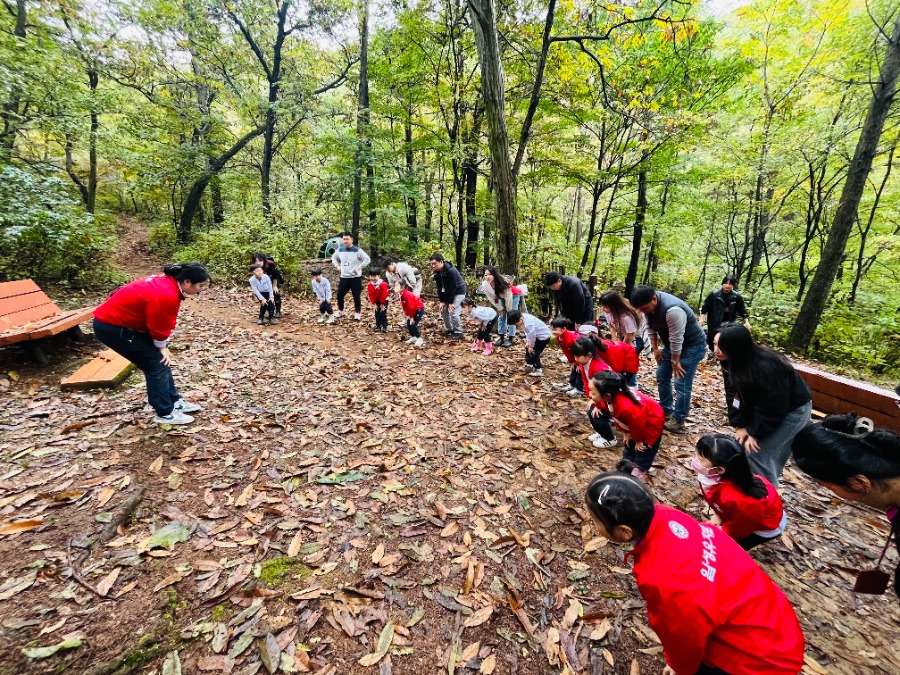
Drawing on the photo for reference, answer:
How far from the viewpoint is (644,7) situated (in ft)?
24.3

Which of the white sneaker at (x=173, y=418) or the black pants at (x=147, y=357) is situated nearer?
the black pants at (x=147, y=357)

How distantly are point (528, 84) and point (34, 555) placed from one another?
13107 mm

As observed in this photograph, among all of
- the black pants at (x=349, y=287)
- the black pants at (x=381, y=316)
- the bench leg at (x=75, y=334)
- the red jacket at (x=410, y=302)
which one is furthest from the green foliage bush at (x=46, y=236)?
the red jacket at (x=410, y=302)

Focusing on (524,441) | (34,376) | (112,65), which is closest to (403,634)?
(524,441)

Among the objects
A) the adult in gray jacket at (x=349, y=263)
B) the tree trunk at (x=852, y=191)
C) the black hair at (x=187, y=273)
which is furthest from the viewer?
the adult in gray jacket at (x=349, y=263)

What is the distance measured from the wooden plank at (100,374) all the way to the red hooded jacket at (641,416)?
6.42 meters

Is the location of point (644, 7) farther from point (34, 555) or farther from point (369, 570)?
point (34, 555)

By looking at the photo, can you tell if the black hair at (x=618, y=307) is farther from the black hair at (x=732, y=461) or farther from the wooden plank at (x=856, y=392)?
the wooden plank at (x=856, y=392)

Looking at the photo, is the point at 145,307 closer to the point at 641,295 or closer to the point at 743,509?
the point at 641,295

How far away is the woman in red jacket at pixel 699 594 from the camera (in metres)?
1.60

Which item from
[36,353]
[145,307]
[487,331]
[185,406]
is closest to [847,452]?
[487,331]

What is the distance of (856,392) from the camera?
16.1ft

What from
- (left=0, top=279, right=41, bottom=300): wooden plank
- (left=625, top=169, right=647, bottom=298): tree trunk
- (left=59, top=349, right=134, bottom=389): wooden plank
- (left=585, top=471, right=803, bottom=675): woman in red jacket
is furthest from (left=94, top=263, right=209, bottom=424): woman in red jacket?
(left=625, top=169, right=647, bottom=298): tree trunk

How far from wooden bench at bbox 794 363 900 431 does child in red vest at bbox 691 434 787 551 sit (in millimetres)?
3678
